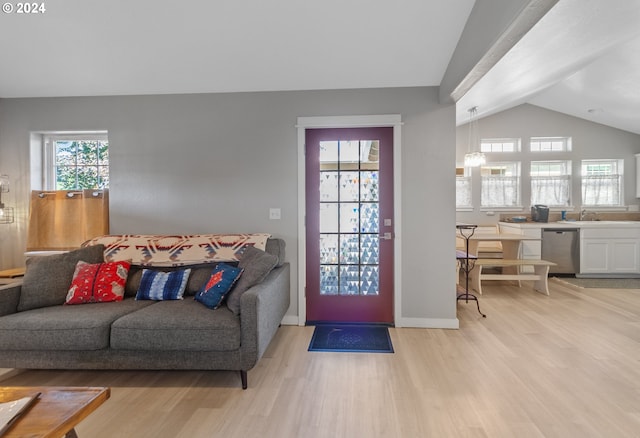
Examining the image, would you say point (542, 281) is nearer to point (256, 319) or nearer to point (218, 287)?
point (256, 319)

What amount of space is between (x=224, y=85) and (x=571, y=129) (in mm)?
6239

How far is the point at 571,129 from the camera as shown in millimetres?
5777

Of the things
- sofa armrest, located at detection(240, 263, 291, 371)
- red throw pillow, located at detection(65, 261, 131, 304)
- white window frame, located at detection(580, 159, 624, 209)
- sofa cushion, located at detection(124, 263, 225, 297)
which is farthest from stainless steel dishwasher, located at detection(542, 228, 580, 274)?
red throw pillow, located at detection(65, 261, 131, 304)

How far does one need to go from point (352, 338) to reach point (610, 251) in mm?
5071

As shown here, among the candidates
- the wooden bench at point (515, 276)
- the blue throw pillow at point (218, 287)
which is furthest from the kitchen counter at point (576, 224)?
the blue throw pillow at point (218, 287)

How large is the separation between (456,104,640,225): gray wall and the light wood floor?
131 inches

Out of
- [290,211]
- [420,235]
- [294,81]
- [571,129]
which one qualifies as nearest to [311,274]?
[290,211]

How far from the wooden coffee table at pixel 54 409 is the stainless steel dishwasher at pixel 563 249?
6.22 meters

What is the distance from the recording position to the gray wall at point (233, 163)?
3088mm

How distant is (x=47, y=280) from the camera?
8.05ft

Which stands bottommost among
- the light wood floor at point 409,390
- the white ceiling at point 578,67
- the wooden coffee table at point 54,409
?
the light wood floor at point 409,390

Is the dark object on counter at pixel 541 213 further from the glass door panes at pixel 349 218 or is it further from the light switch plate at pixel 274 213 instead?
the light switch plate at pixel 274 213

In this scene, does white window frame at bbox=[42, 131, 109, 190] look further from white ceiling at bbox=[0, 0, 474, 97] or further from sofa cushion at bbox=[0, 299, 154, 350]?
sofa cushion at bbox=[0, 299, 154, 350]

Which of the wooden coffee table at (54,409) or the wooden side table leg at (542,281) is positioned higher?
the wooden coffee table at (54,409)
